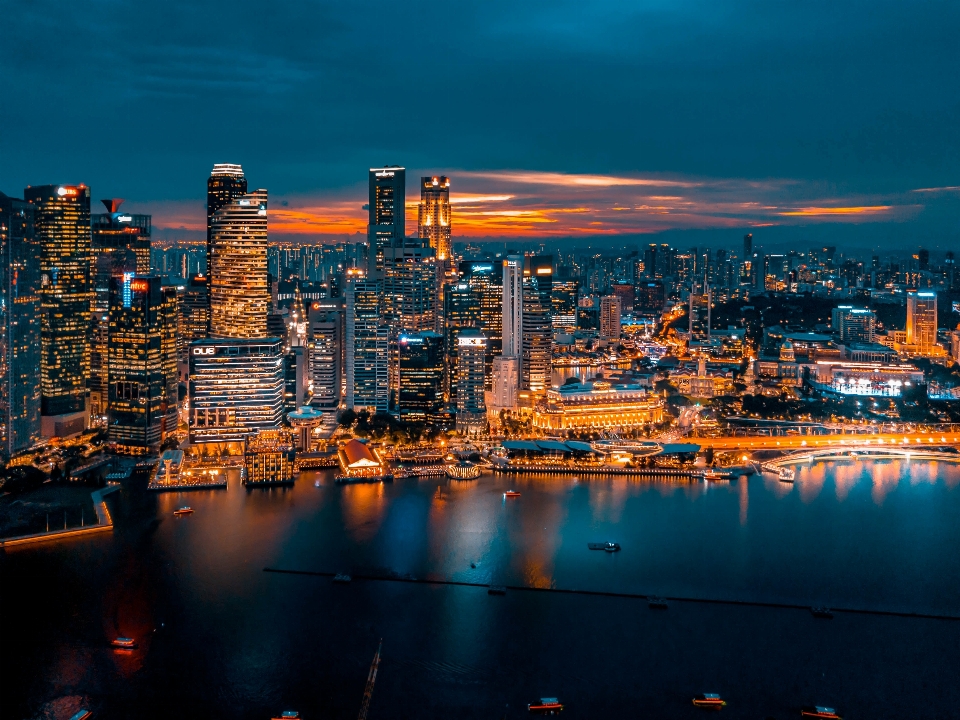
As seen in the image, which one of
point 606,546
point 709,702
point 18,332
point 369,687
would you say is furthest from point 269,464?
point 709,702

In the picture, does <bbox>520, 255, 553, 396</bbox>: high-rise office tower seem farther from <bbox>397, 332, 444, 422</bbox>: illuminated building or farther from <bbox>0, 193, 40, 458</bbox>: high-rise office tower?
<bbox>0, 193, 40, 458</bbox>: high-rise office tower

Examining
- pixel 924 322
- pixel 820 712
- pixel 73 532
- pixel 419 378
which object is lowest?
pixel 820 712

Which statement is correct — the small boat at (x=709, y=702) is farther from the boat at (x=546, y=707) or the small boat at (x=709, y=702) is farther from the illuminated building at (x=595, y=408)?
the illuminated building at (x=595, y=408)

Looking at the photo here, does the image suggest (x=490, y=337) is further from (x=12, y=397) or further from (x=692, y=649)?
(x=692, y=649)

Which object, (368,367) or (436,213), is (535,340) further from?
(436,213)

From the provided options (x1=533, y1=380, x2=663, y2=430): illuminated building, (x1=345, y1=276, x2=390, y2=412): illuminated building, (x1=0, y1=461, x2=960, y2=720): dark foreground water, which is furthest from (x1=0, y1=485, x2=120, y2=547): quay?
(x1=533, y1=380, x2=663, y2=430): illuminated building

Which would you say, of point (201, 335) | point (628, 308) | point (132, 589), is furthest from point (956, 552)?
point (628, 308)
